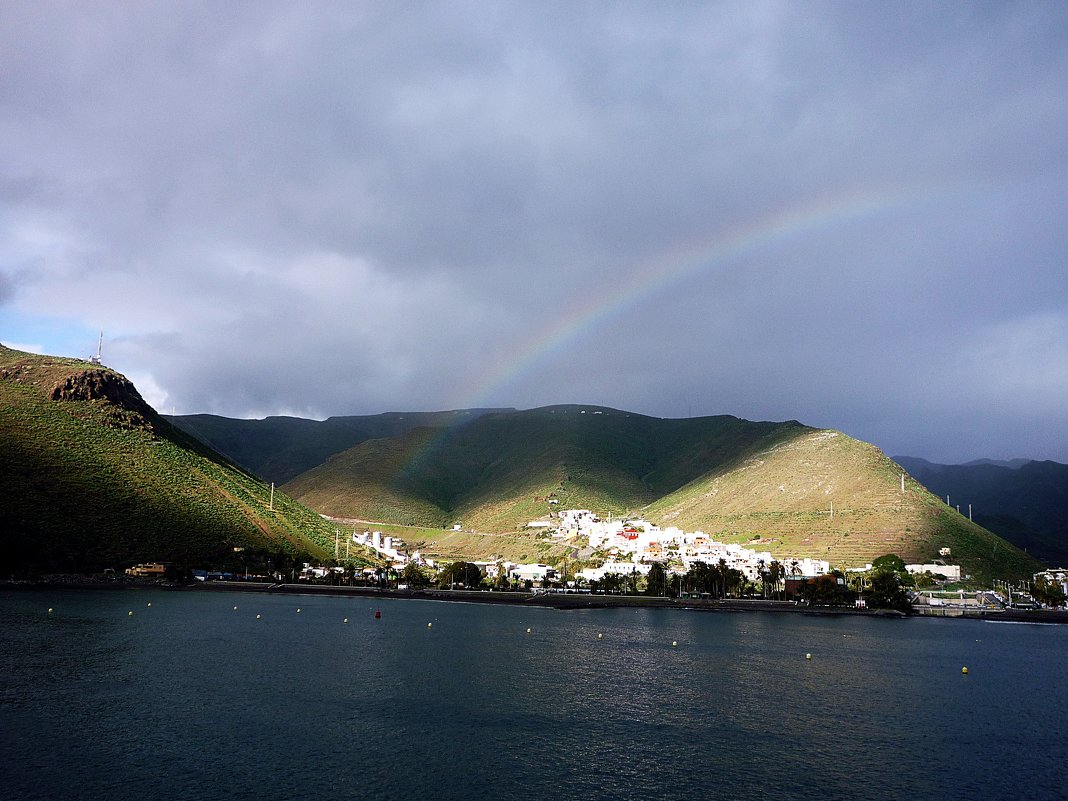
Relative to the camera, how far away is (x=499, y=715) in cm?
5331

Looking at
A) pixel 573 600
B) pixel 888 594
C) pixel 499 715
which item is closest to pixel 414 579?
pixel 573 600

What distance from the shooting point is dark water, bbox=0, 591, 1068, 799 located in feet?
127

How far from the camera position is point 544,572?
647ft

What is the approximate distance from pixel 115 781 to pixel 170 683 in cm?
2452

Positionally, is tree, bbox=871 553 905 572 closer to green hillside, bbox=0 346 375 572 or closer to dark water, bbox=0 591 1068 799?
dark water, bbox=0 591 1068 799

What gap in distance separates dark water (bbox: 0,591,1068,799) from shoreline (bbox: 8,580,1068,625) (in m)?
36.9

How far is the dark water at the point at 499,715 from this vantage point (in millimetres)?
38781

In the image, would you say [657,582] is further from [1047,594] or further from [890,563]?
[1047,594]

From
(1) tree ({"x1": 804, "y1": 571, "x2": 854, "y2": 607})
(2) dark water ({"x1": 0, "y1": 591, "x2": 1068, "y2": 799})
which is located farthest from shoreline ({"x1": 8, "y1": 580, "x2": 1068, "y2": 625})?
(2) dark water ({"x1": 0, "y1": 591, "x2": 1068, "y2": 799})

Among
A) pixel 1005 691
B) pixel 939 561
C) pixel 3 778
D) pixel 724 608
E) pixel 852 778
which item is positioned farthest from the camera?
pixel 939 561

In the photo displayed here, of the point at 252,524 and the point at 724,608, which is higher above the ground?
the point at 252,524

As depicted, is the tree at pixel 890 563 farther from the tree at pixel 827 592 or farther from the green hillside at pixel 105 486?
the green hillside at pixel 105 486

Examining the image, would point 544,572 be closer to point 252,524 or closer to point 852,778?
point 252,524

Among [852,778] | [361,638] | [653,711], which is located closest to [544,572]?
[361,638]
